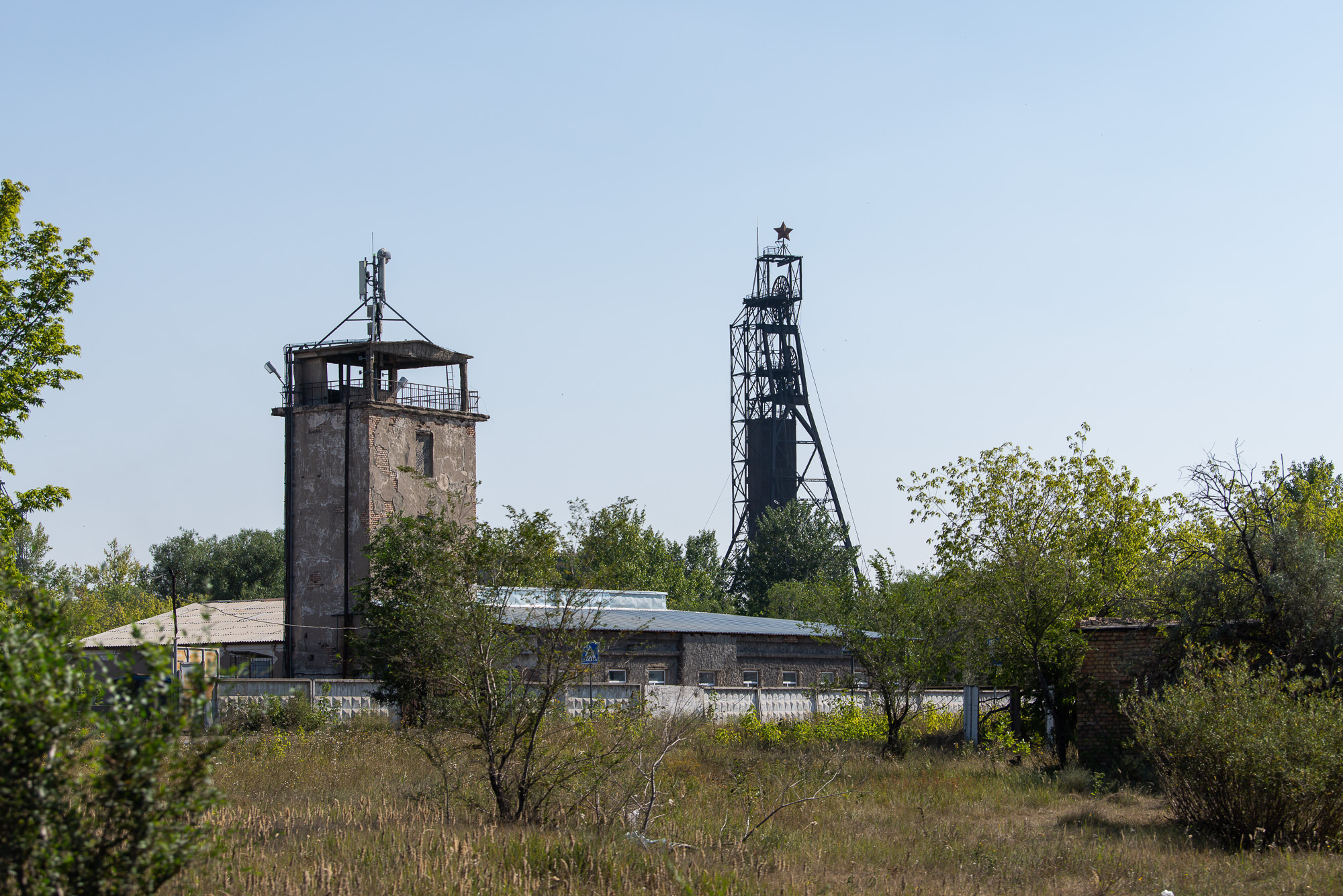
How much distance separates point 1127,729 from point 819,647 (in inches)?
693

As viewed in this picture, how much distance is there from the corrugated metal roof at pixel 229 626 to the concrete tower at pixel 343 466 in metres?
3.09

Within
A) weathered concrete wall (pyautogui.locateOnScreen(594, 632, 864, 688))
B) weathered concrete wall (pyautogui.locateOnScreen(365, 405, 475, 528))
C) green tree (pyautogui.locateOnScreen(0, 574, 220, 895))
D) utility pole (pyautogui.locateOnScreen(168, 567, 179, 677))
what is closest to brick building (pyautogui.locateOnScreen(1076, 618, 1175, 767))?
weathered concrete wall (pyautogui.locateOnScreen(594, 632, 864, 688))

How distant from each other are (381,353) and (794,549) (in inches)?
1160

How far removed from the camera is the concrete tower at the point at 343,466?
34000 mm

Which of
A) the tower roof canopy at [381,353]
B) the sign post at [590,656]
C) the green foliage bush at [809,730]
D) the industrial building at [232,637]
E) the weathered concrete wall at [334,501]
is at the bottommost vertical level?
the green foliage bush at [809,730]

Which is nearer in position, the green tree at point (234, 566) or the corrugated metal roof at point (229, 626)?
the corrugated metal roof at point (229, 626)

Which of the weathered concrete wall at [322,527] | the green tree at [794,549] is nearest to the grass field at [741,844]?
the weathered concrete wall at [322,527]

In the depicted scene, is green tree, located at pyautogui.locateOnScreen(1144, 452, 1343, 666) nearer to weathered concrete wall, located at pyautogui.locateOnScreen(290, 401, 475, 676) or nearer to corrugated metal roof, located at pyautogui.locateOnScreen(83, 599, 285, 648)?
weathered concrete wall, located at pyautogui.locateOnScreen(290, 401, 475, 676)

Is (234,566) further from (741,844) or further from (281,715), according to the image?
(741,844)

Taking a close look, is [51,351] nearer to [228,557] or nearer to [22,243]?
[22,243]

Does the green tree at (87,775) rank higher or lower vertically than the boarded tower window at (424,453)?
lower

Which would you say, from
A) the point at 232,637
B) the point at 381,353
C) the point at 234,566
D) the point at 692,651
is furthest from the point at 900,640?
the point at 234,566

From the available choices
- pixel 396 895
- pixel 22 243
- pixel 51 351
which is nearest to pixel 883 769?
pixel 396 895

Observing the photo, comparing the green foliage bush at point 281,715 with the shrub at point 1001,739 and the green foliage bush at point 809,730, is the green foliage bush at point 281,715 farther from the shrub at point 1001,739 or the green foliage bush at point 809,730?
the shrub at point 1001,739
